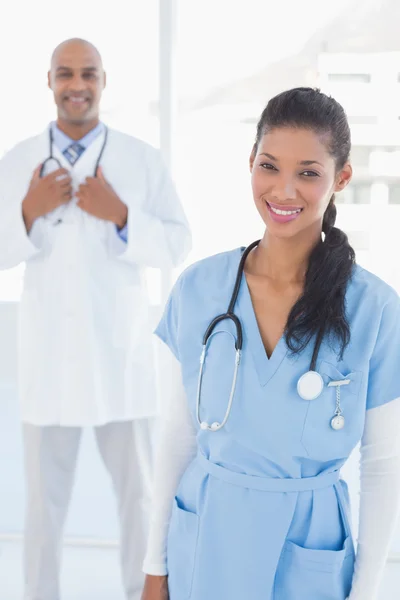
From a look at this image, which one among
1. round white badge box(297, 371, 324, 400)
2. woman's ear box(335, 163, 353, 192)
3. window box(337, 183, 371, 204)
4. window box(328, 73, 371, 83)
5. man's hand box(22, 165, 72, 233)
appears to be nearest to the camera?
round white badge box(297, 371, 324, 400)

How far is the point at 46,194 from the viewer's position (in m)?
1.77

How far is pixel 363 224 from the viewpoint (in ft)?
8.21

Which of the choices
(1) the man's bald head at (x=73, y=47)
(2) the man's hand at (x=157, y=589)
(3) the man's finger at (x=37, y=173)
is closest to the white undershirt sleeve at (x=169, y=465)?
(2) the man's hand at (x=157, y=589)

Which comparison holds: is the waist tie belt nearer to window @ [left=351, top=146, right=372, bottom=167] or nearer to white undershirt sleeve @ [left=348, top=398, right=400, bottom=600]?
white undershirt sleeve @ [left=348, top=398, right=400, bottom=600]

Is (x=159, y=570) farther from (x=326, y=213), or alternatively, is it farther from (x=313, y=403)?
(x=326, y=213)

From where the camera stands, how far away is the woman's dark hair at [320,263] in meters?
0.93

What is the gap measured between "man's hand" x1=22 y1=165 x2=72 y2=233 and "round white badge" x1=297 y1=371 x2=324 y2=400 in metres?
1.04

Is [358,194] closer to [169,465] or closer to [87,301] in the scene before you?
[87,301]

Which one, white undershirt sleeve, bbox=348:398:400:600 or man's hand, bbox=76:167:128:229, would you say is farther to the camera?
man's hand, bbox=76:167:128:229

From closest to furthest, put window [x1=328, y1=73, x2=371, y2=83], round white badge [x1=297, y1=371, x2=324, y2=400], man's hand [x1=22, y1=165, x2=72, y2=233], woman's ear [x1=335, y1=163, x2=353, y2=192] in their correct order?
round white badge [x1=297, y1=371, x2=324, y2=400]
woman's ear [x1=335, y1=163, x2=353, y2=192]
man's hand [x1=22, y1=165, x2=72, y2=233]
window [x1=328, y1=73, x2=371, y2=83]

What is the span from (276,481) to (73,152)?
3.85ft

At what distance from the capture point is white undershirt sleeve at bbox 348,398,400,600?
916mm

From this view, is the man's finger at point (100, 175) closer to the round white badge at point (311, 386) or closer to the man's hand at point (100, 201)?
the man's hand at point (100, 201)

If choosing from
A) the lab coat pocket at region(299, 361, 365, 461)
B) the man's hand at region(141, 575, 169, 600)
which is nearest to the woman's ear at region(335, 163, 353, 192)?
the lab coat pocket at region(299, 361, 365, 461)
